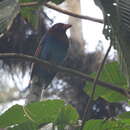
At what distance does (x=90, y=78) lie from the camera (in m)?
1.85

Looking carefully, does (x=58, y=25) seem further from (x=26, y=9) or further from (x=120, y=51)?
(x=120, y=51)

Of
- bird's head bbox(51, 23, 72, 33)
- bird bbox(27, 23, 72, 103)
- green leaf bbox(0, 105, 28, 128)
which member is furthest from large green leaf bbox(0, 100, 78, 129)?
bird's head bbox(51, 23, 72, 33)

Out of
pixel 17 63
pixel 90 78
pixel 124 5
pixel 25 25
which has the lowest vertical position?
pixel 17 63

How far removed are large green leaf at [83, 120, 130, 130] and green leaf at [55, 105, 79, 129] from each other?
0.06 meters

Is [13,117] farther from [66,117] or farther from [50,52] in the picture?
[50,52]

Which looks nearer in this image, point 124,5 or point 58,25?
point 124,5

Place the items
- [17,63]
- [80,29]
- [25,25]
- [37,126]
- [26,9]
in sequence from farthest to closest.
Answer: [80,29] < [17,63] < [25,25] < [26,9] < [37,126]

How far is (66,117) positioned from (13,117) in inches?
7.7

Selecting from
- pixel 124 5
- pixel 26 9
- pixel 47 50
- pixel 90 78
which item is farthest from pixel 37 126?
pixel 47 50

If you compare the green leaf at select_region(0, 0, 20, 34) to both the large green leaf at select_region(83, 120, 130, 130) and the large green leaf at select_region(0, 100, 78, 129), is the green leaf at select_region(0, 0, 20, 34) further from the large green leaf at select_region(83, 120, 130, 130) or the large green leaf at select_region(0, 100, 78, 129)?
the large green leaf at select_region(83, 120, 130, 130)

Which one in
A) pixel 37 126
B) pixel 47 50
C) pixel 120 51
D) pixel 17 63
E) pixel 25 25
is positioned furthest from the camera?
pixel 17 63

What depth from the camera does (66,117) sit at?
174cm

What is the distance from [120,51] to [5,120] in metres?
0.58

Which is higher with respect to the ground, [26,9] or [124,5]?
[124,5]
